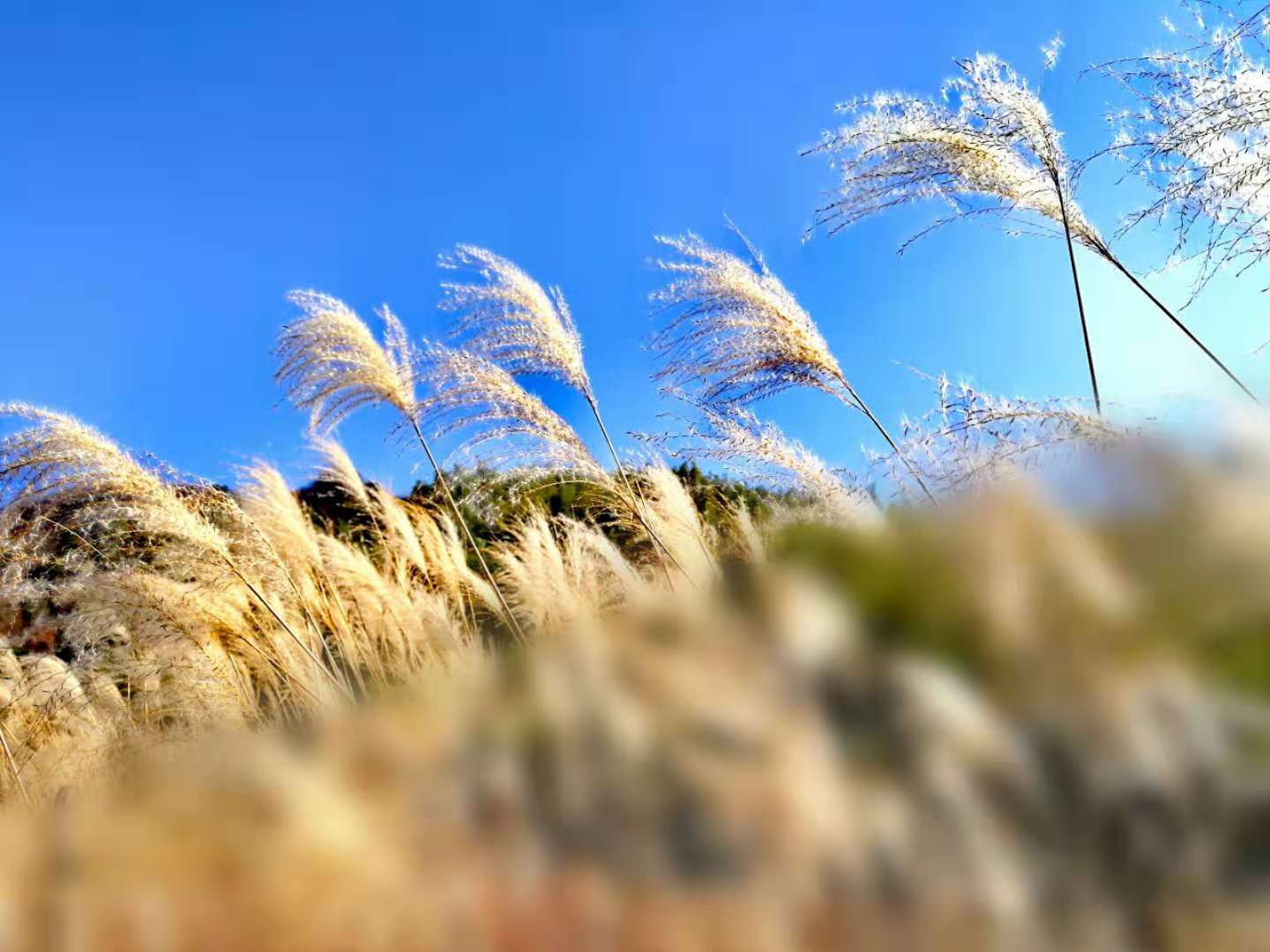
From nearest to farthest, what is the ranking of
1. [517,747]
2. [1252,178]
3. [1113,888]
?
[1113,888] < [517,747] < [1252,178]

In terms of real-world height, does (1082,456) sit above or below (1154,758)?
above

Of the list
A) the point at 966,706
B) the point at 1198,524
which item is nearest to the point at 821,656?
the point at 966,706

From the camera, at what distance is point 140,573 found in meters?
3.36

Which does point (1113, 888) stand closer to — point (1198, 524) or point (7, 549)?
point (1198, 524)

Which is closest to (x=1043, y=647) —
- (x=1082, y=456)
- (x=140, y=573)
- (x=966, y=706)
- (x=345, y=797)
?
(x=966, y=706)

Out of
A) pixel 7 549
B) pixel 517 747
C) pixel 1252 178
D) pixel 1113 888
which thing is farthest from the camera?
pixel 7 549

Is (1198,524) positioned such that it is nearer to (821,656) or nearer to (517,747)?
(821,656)

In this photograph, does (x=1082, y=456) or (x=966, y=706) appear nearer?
(x=966, y=706)

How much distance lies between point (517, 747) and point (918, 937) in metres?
0.19

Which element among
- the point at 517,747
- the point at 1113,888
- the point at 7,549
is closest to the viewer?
the point at 1113,888

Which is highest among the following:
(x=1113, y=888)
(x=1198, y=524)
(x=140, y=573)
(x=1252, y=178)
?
(x=140, y=573)

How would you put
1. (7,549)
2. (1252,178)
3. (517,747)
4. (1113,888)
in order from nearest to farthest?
(1113,888) < (517,747) < (1252,178) < (7,549)

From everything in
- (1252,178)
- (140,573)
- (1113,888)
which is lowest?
(1113,888)

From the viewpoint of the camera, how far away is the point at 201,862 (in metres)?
0.47
